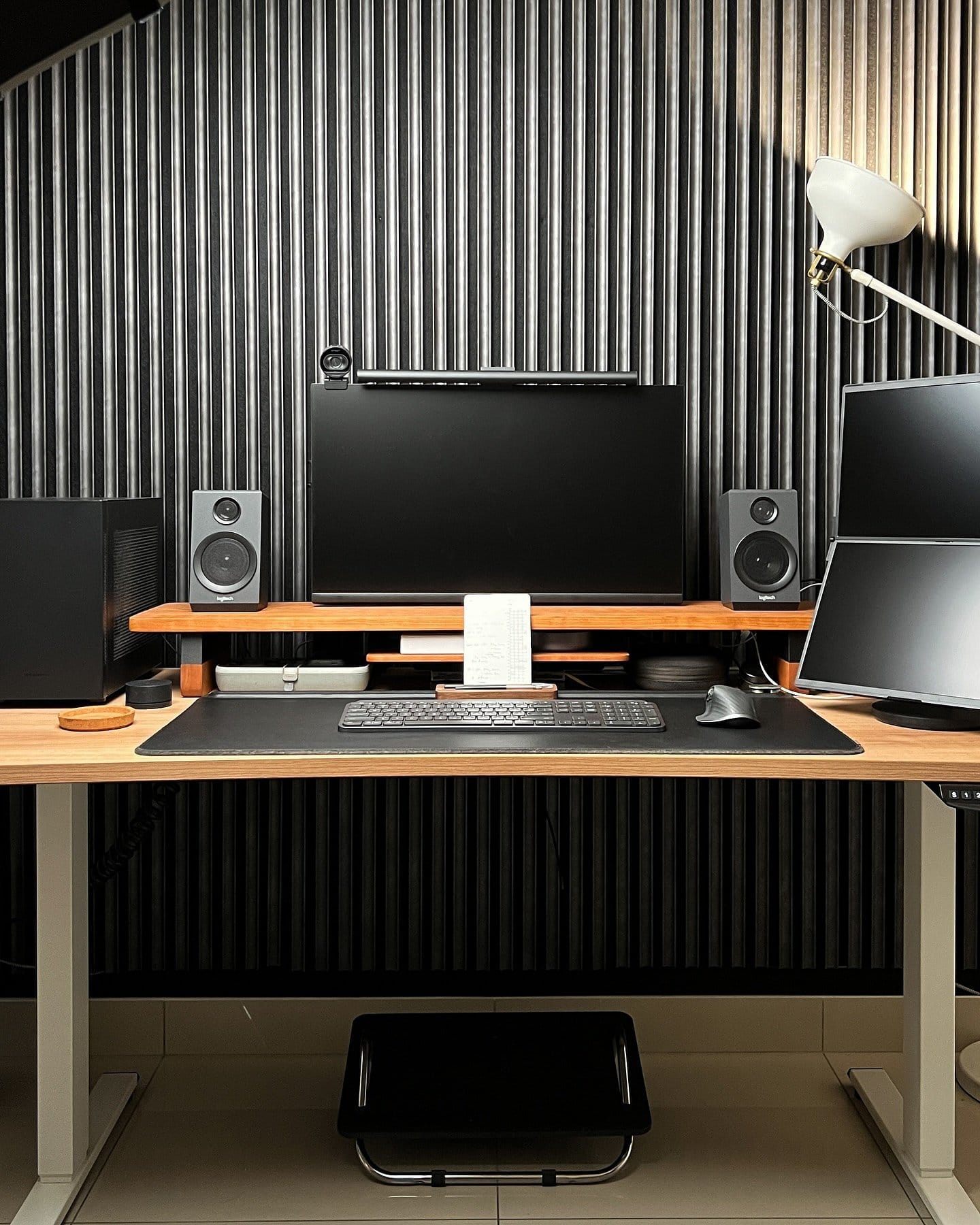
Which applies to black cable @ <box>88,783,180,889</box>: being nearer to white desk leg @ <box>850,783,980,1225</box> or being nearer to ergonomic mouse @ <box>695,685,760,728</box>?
ergonomic mouse @ <box>695,685,760,728</box>

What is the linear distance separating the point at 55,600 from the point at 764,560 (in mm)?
1238

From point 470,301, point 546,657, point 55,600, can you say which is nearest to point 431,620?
point 546,657

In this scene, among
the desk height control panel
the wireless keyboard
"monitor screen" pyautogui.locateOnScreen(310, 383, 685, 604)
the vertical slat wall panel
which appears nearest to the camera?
the desk height control panel

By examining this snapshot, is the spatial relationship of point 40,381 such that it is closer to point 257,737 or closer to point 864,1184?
point 257,737

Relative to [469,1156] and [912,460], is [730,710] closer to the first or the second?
[912,460]

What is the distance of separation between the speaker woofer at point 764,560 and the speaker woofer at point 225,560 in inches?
35.0

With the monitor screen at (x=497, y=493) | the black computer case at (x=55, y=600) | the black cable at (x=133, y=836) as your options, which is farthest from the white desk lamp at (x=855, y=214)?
the black cable at (x=133, y=836)

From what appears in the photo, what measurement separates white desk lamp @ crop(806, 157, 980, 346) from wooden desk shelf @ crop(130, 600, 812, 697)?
611 millimetres

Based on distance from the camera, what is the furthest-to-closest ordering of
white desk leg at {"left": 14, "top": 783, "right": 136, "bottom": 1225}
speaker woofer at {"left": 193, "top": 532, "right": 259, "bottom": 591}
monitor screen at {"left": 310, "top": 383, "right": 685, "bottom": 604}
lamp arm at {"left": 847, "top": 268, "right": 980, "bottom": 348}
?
1. monitor screen at {"left": 310, "top": 383, "right": 685, "bottom": 604}
2. speaker woofer at {"left": 193, "top": 532, "right": 259, "bottom": 591}
3. lamp arm at {"left": 847, "top": 268, "right": 980, "bottom": 348}
4. white desk leg at {"left": 14, "top": 783, "right": 136, "bottom": 1225}

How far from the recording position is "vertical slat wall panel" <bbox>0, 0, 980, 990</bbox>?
6.98 ft

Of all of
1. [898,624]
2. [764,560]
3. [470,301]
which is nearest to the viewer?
[898,624]

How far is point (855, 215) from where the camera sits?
73.9 inches

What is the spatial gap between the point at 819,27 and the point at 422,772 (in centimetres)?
177

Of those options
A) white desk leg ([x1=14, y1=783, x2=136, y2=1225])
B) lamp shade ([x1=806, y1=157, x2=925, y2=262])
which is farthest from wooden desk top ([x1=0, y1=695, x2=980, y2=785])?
lamp shade ([x1=806, y1=157, x2=925, y2=262])
